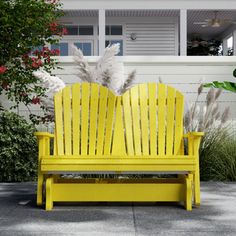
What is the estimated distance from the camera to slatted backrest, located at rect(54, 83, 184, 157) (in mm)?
6348

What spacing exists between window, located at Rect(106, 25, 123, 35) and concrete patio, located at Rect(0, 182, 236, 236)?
13393 millimetres

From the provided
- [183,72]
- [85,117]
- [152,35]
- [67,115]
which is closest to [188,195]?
[85,117]

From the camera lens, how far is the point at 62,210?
5676 mm

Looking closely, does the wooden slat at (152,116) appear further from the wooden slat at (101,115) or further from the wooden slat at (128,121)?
the wooden slat at (101,115)

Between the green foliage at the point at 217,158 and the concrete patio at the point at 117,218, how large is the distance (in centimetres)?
181

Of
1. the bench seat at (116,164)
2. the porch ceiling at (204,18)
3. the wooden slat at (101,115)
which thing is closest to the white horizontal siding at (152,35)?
the porch ceiling at (204,18)

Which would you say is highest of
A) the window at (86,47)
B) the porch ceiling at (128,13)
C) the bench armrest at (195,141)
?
the porch ceiling at (128,13)

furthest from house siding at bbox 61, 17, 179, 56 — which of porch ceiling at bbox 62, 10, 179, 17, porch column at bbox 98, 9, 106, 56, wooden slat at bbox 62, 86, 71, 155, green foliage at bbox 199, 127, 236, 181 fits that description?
wooden slat at bbox 62, 86, 71, 155

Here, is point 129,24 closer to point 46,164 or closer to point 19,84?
point 19,84

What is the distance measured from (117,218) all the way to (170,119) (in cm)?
160

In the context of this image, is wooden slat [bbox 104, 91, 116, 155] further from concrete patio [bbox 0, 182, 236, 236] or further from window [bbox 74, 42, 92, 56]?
window [bbox 74, 42, 92, 56]

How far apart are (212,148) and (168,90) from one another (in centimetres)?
234

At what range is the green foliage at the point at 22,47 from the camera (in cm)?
1008

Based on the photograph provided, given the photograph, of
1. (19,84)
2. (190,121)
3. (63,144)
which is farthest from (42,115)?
(63,144)
